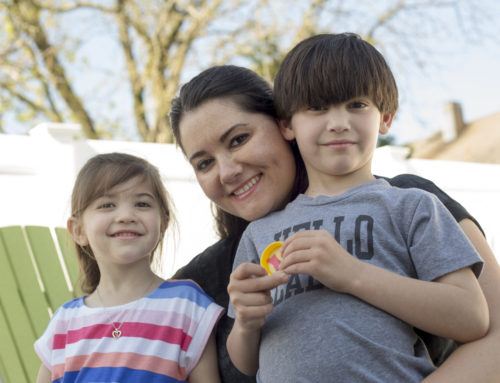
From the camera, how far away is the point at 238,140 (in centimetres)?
178

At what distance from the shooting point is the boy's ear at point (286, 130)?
172 cm

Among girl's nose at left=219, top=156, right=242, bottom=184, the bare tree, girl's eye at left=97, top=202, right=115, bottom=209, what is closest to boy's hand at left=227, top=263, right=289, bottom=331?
girl's nose at left=219, top=156, right=242, bottom=184

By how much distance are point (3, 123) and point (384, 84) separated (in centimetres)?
1238

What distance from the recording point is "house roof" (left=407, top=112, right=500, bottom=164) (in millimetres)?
22594

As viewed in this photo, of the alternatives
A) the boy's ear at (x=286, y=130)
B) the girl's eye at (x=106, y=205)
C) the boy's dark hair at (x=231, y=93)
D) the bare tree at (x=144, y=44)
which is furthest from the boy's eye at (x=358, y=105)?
the bare tree at (x=144, y=44)

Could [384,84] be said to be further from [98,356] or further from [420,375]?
[98,356]

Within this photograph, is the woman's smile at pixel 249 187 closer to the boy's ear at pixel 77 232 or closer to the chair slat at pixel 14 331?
the boy's ear at pixel 77 232

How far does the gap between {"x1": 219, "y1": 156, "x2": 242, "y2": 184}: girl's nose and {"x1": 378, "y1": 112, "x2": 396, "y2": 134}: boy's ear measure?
43cm

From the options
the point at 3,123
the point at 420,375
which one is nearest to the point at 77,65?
the point at 3,123

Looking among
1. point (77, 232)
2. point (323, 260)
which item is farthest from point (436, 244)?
point (77, 232)

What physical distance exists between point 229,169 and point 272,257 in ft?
1.26

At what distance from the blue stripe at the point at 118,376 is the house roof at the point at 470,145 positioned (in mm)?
21139

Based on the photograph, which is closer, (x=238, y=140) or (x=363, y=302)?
(x=363, y=302)

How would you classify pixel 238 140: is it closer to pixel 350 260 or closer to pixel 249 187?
pixel 249 187
